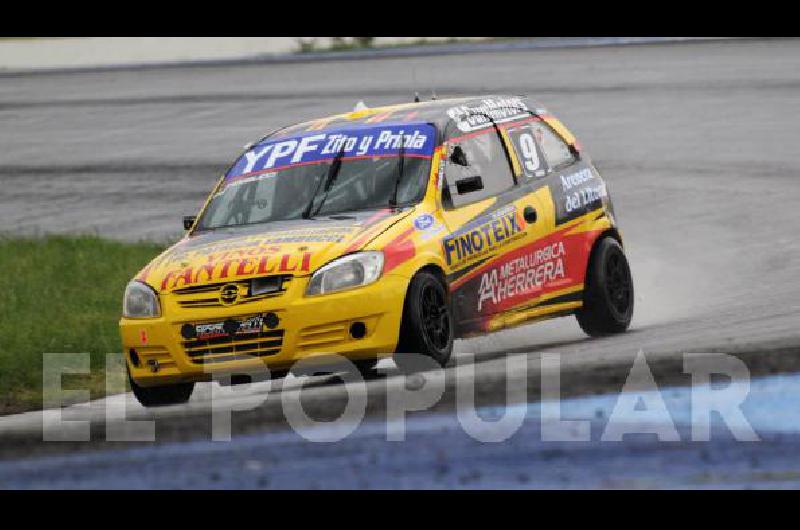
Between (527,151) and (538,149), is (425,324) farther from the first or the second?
(538,149)

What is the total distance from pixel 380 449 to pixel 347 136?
496 cm

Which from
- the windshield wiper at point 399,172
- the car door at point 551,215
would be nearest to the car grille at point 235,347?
the windshield wiper at point 399,172

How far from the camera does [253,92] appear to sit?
101ft

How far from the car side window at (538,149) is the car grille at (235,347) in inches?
107

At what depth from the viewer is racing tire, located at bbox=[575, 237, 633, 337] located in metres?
12.2

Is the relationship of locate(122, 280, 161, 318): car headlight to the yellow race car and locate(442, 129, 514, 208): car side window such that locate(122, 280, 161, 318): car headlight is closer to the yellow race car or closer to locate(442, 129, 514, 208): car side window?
the yellow race car

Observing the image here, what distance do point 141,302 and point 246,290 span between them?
72 cm

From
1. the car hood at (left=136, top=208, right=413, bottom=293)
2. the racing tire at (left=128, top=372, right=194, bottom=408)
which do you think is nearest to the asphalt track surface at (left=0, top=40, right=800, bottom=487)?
the racing tire at (left=128, top=372, right=194, bottom=408)

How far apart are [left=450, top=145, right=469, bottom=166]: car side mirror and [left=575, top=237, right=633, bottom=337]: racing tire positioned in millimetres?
1316

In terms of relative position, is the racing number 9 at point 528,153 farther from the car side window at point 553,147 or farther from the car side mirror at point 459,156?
the car side mirror at point 459,156

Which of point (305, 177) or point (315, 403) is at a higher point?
point (305, 177)

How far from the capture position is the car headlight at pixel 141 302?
33.6ft

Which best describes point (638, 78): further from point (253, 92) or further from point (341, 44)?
A: point (341, 44)
